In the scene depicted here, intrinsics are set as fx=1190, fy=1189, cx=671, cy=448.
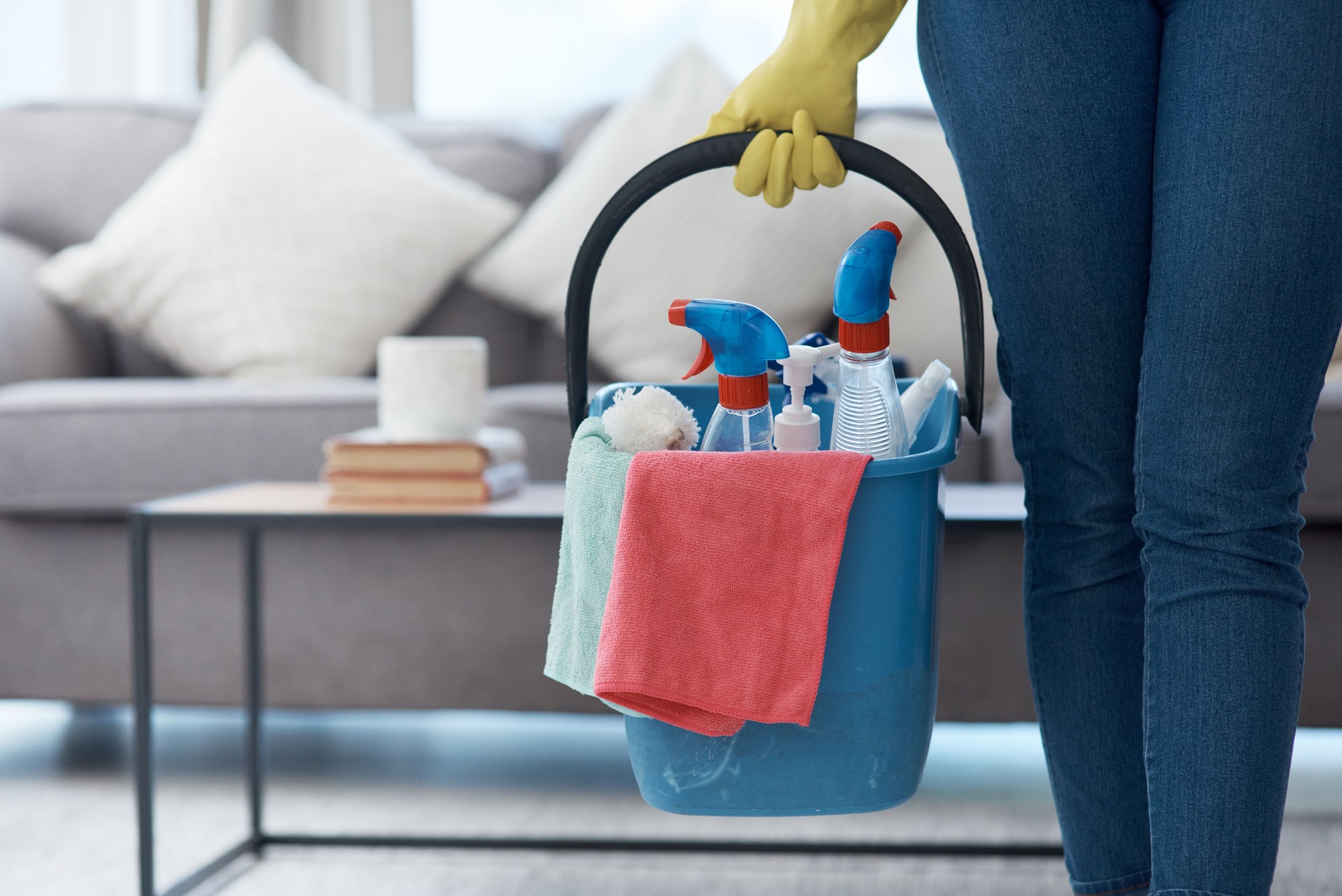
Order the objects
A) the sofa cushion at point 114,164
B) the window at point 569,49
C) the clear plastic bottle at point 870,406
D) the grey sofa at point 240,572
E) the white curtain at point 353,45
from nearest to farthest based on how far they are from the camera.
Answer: the clear plastic bottle at point 870,406
the grey sofa at point 240,572
the sofa cushion at point 114,164
the window at point 569,49
the white curtain at point 353,45

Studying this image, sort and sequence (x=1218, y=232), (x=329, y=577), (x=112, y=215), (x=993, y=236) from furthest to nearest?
1. (x=112, y=215)
2. (x=329, y=577)
3. (x=993, y=236)
4. (x=1218, y=232)

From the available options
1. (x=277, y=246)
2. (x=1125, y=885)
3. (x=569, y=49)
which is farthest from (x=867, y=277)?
(x=569, y=49)

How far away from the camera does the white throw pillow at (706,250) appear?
5.55 feet

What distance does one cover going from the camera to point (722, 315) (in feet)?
2.27

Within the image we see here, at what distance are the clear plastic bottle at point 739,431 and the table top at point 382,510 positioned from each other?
289 mm

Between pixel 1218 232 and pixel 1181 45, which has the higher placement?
pixel 1181 45

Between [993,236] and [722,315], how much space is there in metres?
0.18

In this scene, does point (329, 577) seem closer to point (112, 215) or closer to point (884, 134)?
point (112, 215)

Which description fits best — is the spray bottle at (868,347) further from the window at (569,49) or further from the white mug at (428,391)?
the window at (569,49)

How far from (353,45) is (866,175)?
225 cm

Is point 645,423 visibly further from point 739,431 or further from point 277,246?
point 277,246

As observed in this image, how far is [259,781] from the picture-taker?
126cm

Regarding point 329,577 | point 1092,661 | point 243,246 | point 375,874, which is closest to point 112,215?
point 243,246

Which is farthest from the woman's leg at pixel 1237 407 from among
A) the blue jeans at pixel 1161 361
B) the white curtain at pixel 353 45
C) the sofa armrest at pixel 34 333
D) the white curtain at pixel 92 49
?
the white curtain at pixel 92 49
